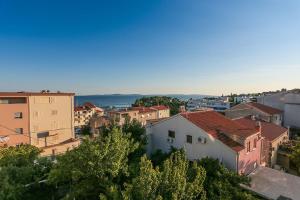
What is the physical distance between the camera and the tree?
1343 centimetres

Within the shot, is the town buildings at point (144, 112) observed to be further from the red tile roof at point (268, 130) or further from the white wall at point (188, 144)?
the white wall at point (188, 144)

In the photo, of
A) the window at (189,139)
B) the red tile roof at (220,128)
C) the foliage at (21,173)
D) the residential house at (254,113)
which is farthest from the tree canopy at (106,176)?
the residential house at (254,113)

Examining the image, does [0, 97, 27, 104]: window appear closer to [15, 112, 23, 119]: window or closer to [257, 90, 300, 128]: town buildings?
[15, 112, 23, 119]: window

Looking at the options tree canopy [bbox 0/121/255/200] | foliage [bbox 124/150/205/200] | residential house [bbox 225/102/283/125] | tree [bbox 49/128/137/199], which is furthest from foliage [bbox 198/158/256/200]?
residential house [bbox 225/102/283/125]

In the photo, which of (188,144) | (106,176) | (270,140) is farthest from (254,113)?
(106,176)

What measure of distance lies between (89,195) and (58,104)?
98.5 feet

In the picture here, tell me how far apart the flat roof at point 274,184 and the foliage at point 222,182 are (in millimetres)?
1633

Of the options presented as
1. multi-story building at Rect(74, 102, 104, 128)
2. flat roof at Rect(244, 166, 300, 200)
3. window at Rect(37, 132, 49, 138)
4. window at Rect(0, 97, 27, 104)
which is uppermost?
window at Rect(0, 97, 27, 104)

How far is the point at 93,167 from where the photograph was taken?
13.6 m

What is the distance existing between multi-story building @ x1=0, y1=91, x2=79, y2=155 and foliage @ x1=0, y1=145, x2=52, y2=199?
461 inches

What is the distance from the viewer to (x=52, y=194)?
17.0 m

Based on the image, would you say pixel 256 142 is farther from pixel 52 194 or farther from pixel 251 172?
pixel 52 194

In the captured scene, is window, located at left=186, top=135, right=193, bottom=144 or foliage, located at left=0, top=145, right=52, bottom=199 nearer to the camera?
foliage, located at left=0, top=145, right=52, bottom=199

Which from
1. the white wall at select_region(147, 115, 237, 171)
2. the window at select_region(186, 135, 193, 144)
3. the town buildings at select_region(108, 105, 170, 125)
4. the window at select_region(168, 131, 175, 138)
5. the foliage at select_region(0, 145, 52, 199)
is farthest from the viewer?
the town buildings at select_region(108, 105, 170, 125)
